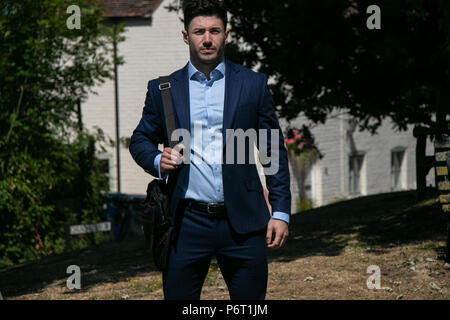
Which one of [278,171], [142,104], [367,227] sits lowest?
[367,227]

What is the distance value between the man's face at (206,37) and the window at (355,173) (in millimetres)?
22251

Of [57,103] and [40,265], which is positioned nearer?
[40,265]

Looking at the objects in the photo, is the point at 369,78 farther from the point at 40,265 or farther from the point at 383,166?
the point at 383,166

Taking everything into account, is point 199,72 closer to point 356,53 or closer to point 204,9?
point 204,9

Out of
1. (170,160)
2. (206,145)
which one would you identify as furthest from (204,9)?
(170,160)

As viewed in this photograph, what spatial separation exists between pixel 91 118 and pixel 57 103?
954cm

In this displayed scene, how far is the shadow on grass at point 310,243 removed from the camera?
9688mm

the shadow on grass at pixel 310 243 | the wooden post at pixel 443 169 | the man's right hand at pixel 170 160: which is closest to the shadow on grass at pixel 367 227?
the shadow on grass at pixel 310 243

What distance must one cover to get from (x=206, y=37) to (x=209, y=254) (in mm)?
1161

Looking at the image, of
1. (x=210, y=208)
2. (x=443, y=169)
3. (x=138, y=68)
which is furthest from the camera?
(x=138, y=68)

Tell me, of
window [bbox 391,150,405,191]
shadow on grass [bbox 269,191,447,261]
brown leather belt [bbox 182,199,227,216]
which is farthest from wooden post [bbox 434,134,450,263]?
window [bbox 391,150,405,191]

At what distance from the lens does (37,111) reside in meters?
12.5
